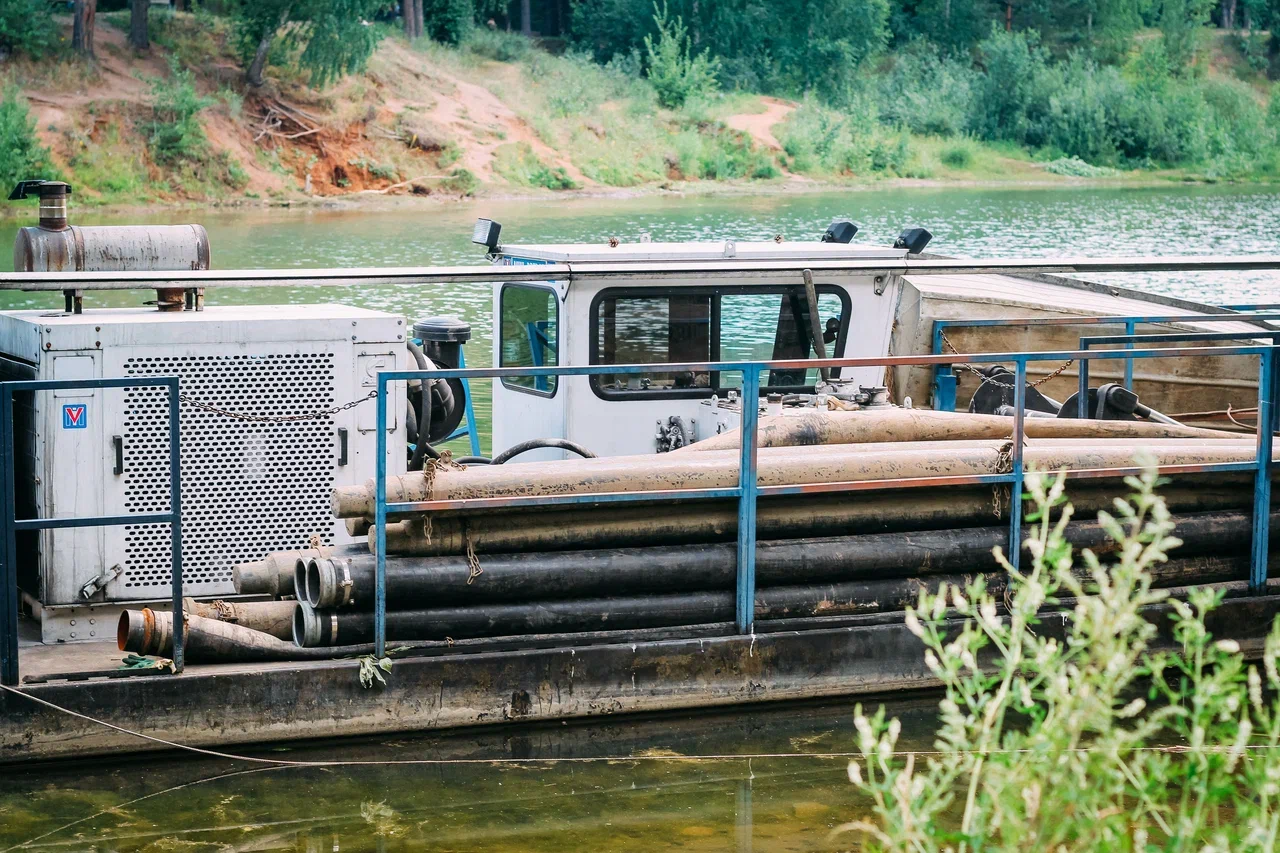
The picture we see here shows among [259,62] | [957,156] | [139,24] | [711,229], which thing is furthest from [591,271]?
[957,156]

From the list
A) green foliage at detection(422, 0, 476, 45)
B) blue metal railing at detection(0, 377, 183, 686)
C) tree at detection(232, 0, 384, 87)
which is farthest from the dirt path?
blue metal railing at detection(0, 377, 183, 686)

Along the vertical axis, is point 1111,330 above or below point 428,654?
above

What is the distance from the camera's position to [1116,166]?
63875 mm

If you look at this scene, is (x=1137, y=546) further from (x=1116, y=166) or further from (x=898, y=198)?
(x=1116, y=166)

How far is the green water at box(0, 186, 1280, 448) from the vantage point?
2620cm

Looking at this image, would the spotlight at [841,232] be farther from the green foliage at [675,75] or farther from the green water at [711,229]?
the green foliage at [675,75]

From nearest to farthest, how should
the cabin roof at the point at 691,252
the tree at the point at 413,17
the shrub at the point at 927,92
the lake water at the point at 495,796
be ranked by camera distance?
the lake water at the point at 495,796
the cabin roof at the point at 691,252
the tree at the point at 413,17
the shrub at the point at 927,92

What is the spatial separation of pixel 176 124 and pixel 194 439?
118 feet

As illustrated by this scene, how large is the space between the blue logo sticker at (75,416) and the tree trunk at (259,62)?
41.1 meters

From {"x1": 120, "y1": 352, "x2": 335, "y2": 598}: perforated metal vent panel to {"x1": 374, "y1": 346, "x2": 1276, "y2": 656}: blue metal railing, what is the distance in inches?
26.7

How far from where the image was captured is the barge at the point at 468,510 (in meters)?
7.12

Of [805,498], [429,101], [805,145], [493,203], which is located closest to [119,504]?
[805,498]

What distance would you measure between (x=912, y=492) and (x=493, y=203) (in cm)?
3775

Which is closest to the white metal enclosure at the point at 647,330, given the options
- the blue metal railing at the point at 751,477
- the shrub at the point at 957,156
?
the blue metal railing at the point at 751,477
